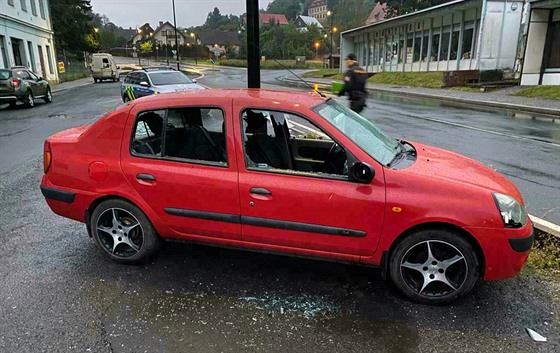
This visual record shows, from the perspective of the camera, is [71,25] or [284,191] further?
[71,25]

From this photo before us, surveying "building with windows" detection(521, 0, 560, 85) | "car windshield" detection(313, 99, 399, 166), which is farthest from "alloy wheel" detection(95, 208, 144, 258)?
"building with windows" detection(521, 0, 560, 85)

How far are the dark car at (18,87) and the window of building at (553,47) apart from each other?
24.6 metres

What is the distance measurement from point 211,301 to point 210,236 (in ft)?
Result: 1.95

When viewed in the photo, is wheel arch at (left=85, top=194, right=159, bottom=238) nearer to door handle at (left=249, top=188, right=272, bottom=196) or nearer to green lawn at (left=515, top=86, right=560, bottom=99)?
door handle at (left=249, top=188, right=272, bottom=196)

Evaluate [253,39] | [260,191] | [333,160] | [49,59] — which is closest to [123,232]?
[260,191]

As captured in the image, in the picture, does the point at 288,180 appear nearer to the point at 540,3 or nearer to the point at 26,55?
the point at 540,3

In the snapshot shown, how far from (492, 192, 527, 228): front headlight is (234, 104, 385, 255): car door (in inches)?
33.6

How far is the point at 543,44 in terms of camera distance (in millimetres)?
21312

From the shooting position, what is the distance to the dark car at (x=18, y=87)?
55.2 feet

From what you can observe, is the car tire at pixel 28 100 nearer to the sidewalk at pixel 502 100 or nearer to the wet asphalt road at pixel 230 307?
the wet asphalt road at pixel 230 307

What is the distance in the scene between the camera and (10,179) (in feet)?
22.0

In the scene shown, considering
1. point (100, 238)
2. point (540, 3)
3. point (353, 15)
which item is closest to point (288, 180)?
point (100, 238)

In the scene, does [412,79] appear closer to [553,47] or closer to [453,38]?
[453,38]

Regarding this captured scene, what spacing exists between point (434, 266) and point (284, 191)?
129cm
